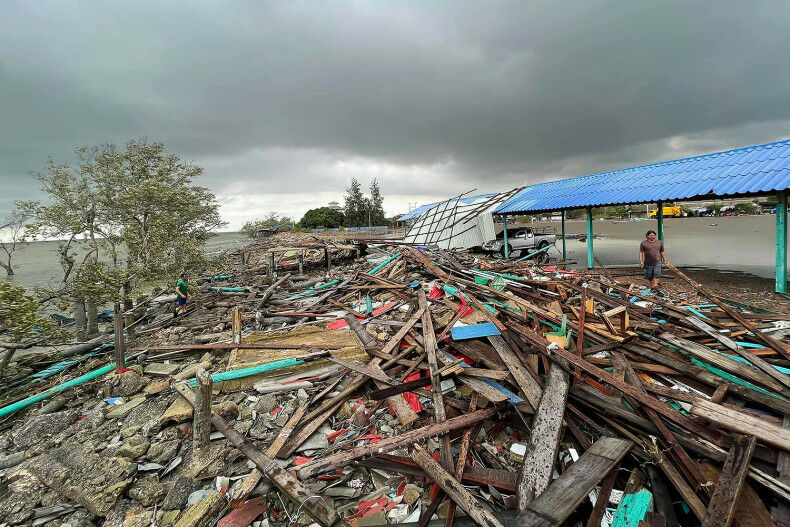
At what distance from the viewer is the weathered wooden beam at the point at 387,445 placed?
10.1ft

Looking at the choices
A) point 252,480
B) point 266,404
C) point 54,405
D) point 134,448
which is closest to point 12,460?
point 54,405

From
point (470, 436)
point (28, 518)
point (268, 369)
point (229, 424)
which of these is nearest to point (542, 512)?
point (470, 436)

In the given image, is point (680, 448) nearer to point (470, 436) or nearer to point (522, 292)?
point (470, 436)

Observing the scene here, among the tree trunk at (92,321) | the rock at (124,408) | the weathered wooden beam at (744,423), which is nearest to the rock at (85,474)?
the rock at (124,408)

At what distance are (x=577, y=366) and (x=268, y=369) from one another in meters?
4.53

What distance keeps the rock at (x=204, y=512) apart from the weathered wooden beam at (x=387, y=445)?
31.9 inches

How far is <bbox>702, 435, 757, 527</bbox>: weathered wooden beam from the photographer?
2254 millimetres

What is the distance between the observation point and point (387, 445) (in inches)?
126

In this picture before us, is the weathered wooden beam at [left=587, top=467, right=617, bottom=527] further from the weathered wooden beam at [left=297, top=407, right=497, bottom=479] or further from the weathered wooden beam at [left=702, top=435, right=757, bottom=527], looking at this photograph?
the weathered wooden beam at [left=297, top=407, right=497, bottom=479]

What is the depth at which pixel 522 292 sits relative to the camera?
7594 millimetres

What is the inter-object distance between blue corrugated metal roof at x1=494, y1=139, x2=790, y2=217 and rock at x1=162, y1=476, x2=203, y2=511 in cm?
1353

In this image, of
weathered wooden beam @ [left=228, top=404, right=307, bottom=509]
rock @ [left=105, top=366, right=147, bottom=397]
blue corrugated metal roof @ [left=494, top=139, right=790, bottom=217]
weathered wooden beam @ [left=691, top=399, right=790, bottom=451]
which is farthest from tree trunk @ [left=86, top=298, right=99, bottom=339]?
blue corrugated metal roof @ [left=494, top=139, right=790, bottom=217]

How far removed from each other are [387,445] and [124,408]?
15.3 ft

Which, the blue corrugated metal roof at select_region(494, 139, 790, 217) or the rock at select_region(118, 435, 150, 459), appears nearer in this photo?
the rock at select_region(118, 435, 150, 459)
